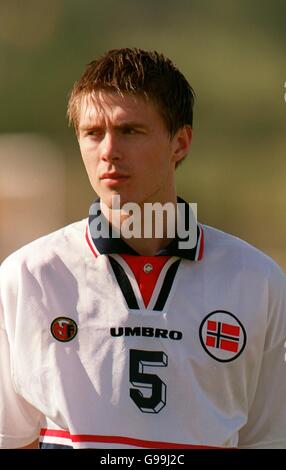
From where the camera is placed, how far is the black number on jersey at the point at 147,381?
5.59 ft

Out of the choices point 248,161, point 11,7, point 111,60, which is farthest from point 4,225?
point 111,60

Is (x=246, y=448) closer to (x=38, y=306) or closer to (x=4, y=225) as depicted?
(x=38, y=306)

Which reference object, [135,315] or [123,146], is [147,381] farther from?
[123,146]

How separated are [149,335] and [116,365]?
0.09m

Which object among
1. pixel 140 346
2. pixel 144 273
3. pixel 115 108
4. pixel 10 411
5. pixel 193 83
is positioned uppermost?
pixel 193 83

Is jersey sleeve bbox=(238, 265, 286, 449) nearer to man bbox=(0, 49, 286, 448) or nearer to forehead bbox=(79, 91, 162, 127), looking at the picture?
man bbox=(0, 49, 286, 448)

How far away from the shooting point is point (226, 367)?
1752 millimetres

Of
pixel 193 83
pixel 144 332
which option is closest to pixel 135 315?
pixel 144 332

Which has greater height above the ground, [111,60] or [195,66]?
[195,66]

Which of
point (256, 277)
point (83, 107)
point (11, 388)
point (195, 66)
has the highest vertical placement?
point (195, 66)

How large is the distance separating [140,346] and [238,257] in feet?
0.91

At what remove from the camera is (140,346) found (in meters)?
1.73

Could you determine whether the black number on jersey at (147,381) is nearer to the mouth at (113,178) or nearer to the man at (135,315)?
the man at (135,315)

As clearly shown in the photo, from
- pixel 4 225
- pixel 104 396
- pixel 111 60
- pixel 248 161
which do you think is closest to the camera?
pixel 104 396
